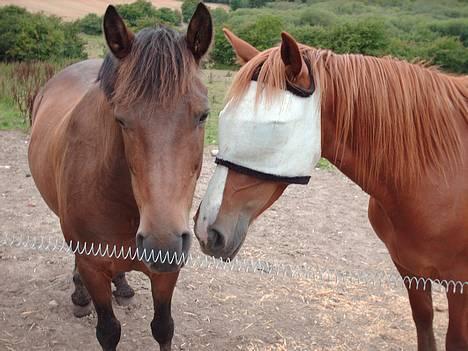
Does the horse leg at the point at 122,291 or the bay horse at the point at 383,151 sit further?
the horse leg at the point at 122,291

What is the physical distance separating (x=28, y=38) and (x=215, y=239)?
1390 cm

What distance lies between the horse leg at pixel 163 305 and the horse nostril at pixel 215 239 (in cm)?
78

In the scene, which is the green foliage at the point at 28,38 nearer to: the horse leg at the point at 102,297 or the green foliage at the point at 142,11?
the green foliage at the point at 142,11

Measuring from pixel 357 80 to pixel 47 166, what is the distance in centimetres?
202

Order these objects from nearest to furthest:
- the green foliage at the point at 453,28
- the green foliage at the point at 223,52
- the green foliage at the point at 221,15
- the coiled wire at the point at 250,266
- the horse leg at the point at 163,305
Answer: the coiled wire at the point at 250,266 < the horse leg at the point at 163,305 < the green foliage at the point at 223,52 < the green foliage at the point at 453,28 < the green foliage at the point at 221,15

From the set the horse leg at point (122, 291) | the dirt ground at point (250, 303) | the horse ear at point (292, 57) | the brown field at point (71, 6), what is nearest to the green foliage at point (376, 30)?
the brown field at point (71, 6)

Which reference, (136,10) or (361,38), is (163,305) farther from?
(136,10)

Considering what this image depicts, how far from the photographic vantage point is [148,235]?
166cm

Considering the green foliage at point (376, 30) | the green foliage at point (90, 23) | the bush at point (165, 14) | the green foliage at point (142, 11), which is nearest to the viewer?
the green foliage at point (376, 30)

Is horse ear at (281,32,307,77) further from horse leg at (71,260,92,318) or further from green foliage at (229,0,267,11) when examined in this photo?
green foliage at (229,0,267,11)

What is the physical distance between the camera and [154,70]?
1.75 metres

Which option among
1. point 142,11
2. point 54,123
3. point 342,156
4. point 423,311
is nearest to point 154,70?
point 342,156

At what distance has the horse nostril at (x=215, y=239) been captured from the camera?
179 centimetres

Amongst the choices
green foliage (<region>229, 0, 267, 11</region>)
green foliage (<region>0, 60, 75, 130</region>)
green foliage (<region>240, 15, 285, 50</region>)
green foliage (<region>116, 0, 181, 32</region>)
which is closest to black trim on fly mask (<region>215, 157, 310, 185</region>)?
green foliage (<region>0, 60, 75, 130</region>)
